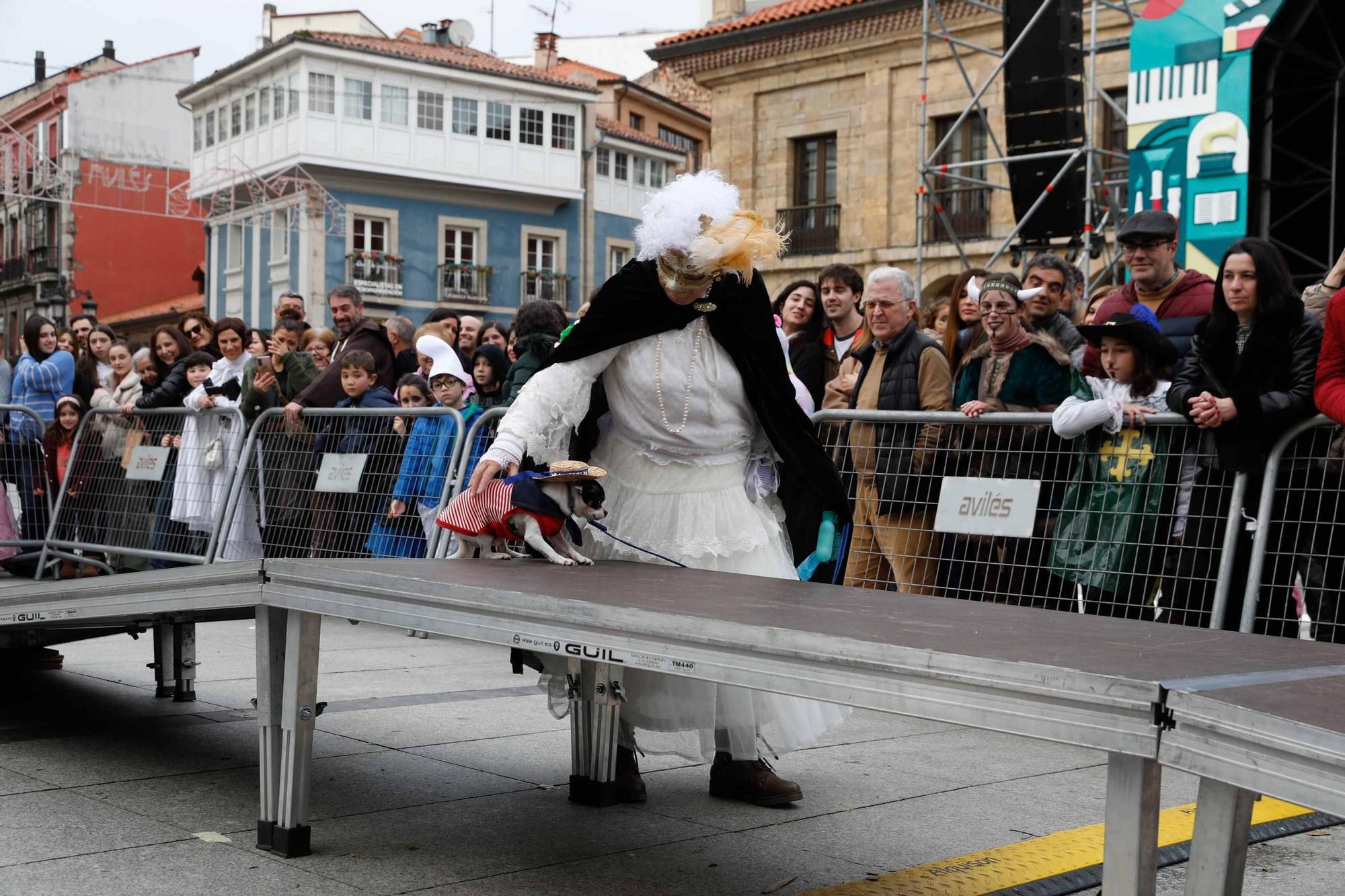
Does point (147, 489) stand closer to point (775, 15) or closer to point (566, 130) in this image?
point (775, 15)

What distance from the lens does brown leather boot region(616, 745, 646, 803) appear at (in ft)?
16.6

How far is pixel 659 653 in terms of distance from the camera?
321 cm

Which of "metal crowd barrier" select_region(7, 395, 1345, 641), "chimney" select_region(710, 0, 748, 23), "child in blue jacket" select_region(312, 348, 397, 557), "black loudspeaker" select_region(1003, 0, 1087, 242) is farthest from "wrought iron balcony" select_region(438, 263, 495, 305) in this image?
"child in blue jacket" select_region(312, 348, 397, 557)

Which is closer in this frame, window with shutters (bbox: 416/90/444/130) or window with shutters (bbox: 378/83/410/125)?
window with shutters (bbox: 378/83/410/125)

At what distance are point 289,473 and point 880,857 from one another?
15.7ft

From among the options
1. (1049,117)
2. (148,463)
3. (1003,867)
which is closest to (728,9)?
(1049,117)

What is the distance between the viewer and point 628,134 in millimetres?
48938

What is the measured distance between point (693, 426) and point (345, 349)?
5159 mm

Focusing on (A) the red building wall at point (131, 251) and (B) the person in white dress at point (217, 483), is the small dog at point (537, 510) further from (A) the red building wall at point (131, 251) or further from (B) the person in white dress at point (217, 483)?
(A) the red building wall at point (131, 251)

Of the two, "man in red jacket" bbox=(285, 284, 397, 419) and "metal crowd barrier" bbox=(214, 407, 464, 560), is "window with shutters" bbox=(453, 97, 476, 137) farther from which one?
"metal crowd barrier" bbox=(214, 407, 464, 560)

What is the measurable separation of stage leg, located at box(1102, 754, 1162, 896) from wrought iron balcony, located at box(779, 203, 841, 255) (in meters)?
24.6

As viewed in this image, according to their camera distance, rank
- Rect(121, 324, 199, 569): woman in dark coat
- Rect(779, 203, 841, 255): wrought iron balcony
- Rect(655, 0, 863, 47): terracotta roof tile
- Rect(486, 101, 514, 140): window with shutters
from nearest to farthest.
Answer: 1. Rect(121, 324, 199, 569): woman in dark coat
2. Rect(655, 0, 863, 47): terracotta roof tile
3. Rect(779, 203, 841, 255): wrought iron balcony
4. Rect(486, 101, 514, 140): window with shutters

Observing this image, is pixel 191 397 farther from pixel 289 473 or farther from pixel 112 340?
pixel 112 340

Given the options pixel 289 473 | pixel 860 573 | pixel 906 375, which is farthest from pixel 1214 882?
pixel 289 473
